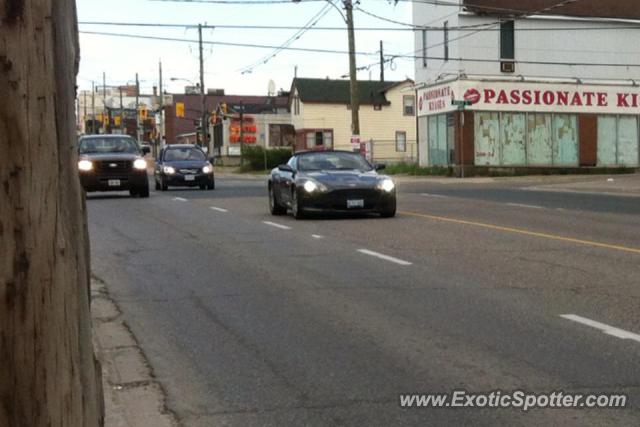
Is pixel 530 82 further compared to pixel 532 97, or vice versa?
pixel 532 97

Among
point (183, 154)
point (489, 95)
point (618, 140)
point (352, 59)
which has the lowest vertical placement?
point (618, 140)

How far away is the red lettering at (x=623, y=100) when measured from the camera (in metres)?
49.8

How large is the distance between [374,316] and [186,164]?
26.6m

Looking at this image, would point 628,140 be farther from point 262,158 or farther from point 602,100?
point 262,158

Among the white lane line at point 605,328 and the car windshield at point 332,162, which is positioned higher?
the car windshield at point 332,162

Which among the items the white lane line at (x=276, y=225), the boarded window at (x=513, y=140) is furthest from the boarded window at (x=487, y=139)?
the white lane line at (x=276, y=225)

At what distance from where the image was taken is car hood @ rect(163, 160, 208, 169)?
34.5m

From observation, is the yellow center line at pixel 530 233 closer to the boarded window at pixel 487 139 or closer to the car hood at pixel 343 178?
the car hood at pixel 343 178

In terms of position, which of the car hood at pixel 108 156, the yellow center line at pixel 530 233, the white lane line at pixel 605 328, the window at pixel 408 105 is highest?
the window at pixel 408 105


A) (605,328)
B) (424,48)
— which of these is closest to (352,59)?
(424,48)

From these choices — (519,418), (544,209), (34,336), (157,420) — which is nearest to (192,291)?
(157,420)

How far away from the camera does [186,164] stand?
34.7 metres

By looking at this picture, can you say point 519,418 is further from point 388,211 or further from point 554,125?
point 554,125

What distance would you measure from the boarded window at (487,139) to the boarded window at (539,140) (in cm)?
179
